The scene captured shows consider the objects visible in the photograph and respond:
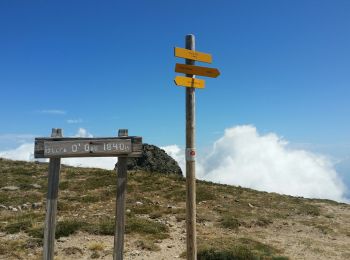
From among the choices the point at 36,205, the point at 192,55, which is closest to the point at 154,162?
the point at 36,205

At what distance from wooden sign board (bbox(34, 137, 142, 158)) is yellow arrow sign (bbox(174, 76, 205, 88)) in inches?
64.1

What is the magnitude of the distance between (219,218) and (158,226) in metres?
3.97

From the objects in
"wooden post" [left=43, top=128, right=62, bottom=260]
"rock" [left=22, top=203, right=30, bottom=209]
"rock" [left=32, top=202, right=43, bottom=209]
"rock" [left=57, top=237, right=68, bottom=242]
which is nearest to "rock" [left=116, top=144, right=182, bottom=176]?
"rock" [left=32, top=202, right=43, bottom=209]

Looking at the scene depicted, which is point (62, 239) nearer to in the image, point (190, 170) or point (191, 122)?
point (190, 170)

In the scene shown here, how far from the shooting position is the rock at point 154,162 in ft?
121

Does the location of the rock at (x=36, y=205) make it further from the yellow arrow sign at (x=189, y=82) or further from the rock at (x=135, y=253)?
the yellow arrow sign at (x=189, y=82)

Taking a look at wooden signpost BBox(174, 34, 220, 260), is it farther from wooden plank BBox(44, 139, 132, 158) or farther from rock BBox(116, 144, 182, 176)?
rock BBox(116, 144, 182, 176)

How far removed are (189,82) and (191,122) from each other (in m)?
0.98

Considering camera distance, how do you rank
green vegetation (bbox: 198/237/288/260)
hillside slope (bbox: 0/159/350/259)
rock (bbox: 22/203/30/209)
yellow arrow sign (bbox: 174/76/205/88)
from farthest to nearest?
rock (bbox: 22/203/30/209) → hillside slope (bbox: 0/159/350/259) → green vegetation (bbox: 198/237/288/260) → yellow arrow sign (bbox: 174/76/205/88)

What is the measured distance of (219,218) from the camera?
1966cm

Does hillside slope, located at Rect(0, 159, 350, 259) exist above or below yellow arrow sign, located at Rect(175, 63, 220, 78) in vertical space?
below

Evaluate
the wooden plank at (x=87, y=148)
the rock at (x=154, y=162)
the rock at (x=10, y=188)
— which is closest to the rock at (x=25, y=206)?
the rock at (x=10, y=188)

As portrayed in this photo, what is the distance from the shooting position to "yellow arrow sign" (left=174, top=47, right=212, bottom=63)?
9117 mm

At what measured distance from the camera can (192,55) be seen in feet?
30.8
